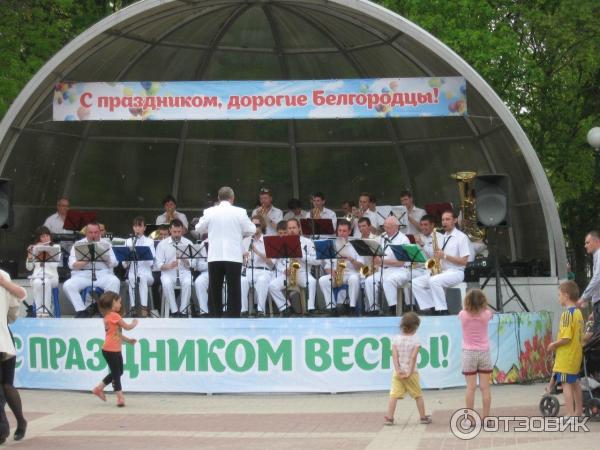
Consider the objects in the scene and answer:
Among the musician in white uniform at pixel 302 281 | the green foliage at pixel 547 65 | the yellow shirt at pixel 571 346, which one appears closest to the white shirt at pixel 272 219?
the musician in white uniform at pixel 302 281

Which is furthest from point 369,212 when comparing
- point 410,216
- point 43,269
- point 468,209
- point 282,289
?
point 43,269

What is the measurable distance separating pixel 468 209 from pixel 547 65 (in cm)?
1069

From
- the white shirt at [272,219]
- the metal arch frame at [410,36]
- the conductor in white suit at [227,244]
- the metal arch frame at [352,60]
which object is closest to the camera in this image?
the conductor in white suit at [227,244]

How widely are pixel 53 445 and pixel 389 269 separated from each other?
804 centimetres

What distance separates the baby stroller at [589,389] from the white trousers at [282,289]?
666 cm

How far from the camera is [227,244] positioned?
16.3m

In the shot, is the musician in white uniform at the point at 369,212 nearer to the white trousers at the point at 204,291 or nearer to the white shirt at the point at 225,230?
the white trousers at the point at 204,291

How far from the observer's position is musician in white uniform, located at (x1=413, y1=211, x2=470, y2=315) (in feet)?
57.8

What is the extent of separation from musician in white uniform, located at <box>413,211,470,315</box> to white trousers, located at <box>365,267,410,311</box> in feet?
1.24

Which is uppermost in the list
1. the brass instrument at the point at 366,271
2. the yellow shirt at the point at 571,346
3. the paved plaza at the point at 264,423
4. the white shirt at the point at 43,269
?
the white shirt at the point at 43,269

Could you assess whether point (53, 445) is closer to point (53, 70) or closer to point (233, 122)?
point (53, 70)

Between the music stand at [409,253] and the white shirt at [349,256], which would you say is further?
the white shirt at [349,256]

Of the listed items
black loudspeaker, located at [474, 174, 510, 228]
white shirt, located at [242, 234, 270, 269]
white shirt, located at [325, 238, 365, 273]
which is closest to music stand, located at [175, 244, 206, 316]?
white shirt, located at [242, 234, 270, 269]

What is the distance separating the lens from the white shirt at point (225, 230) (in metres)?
16.3
